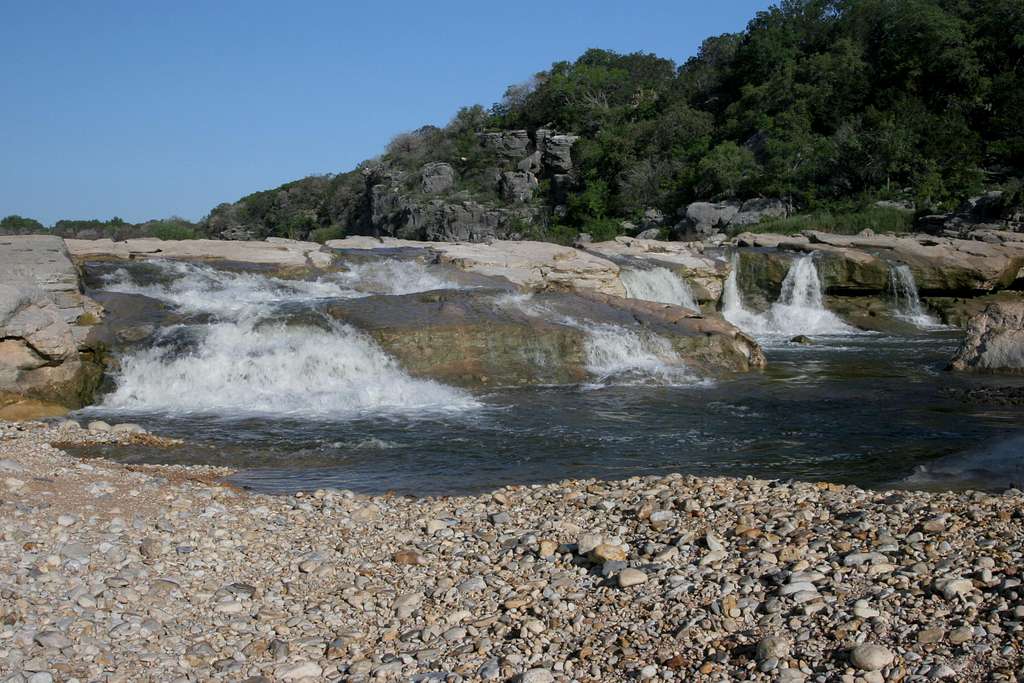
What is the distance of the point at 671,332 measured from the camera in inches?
563

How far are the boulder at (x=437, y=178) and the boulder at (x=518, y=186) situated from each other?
2794 millimetres

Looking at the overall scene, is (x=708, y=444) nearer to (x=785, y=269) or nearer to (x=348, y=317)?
(x=348, y=317)

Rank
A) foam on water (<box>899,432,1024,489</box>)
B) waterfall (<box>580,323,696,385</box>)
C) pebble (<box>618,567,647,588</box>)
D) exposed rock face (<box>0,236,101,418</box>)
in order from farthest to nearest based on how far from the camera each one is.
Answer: waterfall (<box>580,323,696,385</box>)
exposed rock face (<box>0,236,101,418</box>)
foam on water (<box>899,432,1024,489</box>)
pebble (<box>618,567,647,588</box>)

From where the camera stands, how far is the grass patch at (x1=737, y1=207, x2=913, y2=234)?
28969 millimetres

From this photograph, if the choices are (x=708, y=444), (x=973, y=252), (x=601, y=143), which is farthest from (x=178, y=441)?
(x=601, y=143)

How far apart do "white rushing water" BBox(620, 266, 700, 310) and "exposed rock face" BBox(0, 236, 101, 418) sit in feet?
34.4

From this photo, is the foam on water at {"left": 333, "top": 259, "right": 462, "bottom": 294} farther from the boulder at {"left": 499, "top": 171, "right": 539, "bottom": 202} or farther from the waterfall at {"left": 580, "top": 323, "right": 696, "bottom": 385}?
the boulder at {"left": 499, "top": 171, "right": 539, "bottom": 202}

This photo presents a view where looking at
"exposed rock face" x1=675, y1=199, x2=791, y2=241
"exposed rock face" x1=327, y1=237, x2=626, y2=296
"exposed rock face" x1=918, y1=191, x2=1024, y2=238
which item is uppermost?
"exposed rock face" x1=675, y1=199, x2=791, y2=241

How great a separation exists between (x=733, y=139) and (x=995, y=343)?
28.6 metres

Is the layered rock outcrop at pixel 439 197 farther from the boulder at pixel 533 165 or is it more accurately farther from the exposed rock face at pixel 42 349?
the exposed rock face at pixel 42 349

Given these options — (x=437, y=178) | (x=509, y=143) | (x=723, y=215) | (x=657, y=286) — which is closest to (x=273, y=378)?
(x=657, y=286)

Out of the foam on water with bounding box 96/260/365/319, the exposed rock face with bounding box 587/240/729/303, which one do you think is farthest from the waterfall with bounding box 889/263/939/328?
the foam on water with bounding box 96/260/365/319

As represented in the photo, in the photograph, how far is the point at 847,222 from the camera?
96.5 ft

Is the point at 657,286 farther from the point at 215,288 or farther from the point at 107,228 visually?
the point at 107,228
